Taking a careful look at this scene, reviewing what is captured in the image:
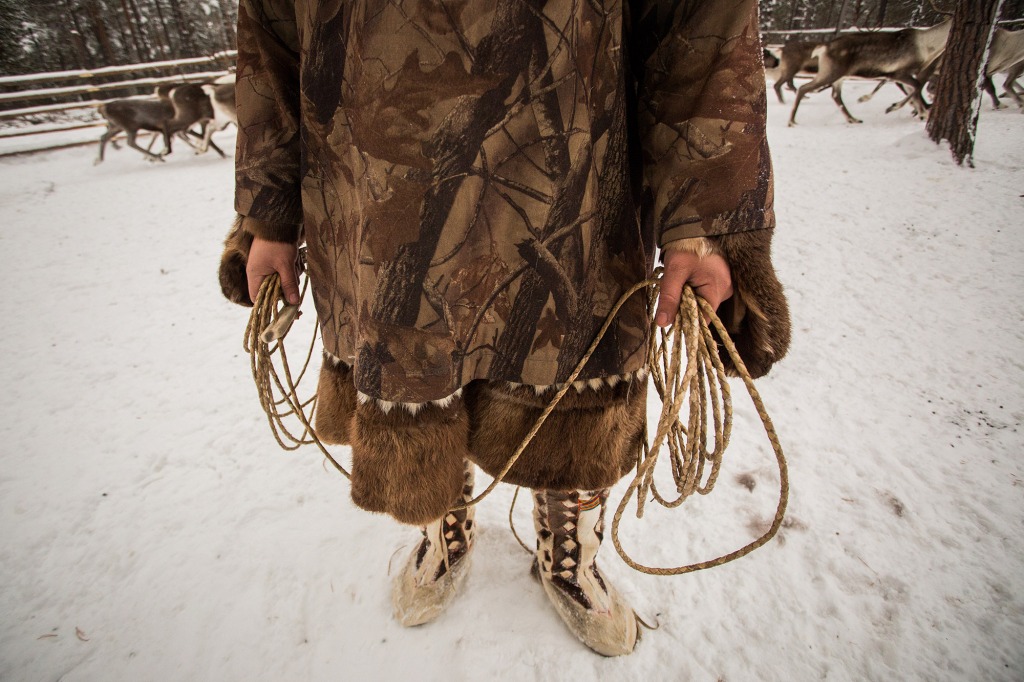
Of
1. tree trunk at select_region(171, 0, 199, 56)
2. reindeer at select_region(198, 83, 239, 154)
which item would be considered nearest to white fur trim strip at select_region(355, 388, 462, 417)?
reindeer at select_region(198, 83, 239, 154)

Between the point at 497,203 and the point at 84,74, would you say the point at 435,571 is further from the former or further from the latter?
the point at 84,74

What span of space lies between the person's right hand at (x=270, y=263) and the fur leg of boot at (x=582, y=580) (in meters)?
0.88

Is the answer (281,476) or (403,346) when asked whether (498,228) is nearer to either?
(403,346)

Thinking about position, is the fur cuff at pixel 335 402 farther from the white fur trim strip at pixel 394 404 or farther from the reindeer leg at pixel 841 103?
the reindeer leg at pixel 841 103

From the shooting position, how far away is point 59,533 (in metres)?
1.75

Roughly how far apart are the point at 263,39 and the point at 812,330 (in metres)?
3.06

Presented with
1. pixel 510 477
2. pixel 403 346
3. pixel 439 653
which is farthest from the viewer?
pixel 439 653

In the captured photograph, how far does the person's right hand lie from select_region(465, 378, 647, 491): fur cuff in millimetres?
489

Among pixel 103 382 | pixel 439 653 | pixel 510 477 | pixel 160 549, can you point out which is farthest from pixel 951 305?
pixel 103 382

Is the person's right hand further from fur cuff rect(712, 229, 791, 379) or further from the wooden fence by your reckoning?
the wooden fence

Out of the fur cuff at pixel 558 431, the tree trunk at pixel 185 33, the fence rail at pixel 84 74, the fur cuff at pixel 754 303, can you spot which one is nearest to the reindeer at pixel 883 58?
the fur cuff at pixel 754 303

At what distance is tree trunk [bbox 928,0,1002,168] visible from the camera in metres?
4.30

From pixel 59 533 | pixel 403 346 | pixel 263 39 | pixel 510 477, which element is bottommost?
pixel 59 533

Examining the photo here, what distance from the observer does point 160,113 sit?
27.0ft
